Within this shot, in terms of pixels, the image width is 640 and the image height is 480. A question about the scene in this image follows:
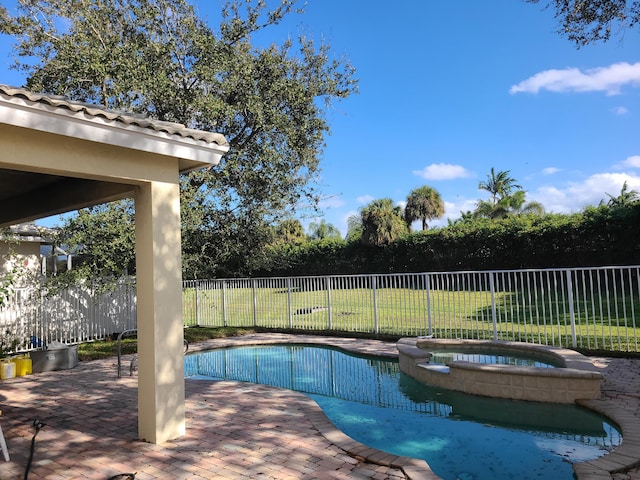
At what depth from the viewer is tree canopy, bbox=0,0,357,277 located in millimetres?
12305

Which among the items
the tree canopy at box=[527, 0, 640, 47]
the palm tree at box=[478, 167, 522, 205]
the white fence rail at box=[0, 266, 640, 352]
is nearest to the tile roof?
the white fence rail at box=[0, 266, 640, 352]

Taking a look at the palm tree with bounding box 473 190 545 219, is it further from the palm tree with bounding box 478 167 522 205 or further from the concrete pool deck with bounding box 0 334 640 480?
the concrete pool deck with bounding box 0 334 640 480

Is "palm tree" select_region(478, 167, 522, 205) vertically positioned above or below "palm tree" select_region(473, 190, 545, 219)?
above

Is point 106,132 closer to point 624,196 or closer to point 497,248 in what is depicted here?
point 497,248

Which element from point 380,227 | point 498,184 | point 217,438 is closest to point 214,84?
point 217,438

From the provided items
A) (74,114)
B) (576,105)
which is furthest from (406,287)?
(576,105)

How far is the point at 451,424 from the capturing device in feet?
17.5

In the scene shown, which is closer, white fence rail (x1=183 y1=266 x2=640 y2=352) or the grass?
white fence rail (x1=183 y1=266 x2=640 y2=352)

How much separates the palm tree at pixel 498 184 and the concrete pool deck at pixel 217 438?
45579 millimetres

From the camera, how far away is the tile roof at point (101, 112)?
3492 mm

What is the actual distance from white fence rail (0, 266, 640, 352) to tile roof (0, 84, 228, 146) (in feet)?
23.6

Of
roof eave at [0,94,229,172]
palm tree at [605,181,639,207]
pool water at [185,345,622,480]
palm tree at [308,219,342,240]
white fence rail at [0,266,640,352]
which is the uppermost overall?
palm tree at [308,219,342,240]

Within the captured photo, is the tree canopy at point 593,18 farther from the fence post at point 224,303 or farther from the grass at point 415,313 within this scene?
the fence post at point 224,303

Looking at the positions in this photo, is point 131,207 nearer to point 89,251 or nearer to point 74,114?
point 89,251
